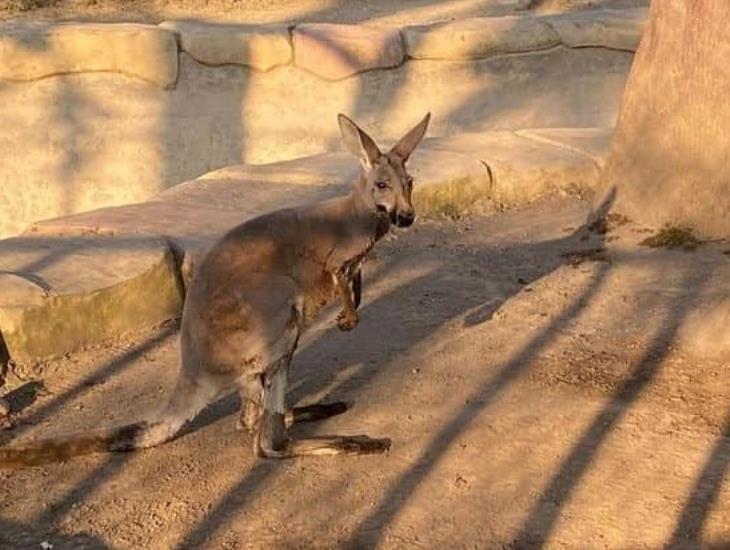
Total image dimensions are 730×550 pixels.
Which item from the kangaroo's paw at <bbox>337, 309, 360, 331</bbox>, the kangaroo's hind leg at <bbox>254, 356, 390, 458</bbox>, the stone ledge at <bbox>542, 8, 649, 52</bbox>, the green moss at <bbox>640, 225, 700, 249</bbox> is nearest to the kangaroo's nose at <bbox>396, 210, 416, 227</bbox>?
the kangaroo's paw at <bbox>337, 309, 360, 331</bbox>

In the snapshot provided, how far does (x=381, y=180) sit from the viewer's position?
4434 millimetres

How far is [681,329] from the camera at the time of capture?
16.9 ft

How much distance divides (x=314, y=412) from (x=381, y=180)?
2.73 feet

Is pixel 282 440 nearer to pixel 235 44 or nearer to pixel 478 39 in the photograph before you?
pixel 235 44

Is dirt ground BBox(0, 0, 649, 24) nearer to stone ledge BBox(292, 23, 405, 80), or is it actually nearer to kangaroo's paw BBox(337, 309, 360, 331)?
stone ledge BBox(292, 23, 405, 80)

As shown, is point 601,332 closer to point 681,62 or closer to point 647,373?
A: point 647,373

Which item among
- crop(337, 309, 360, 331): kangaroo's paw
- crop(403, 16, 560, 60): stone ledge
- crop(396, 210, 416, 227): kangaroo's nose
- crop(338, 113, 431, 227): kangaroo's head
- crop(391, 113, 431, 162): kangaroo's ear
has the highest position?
crop(391, 113, 431, 162): kangaroo's ear

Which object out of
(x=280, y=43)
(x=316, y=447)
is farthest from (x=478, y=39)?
(x=316, y=447)

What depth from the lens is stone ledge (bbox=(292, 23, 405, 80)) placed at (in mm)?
10250

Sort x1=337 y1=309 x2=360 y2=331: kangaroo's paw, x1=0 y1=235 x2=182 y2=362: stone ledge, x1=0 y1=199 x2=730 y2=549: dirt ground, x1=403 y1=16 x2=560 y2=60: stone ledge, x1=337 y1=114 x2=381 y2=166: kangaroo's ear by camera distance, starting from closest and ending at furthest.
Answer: x1=0 y1=199 x2=730 y2=549: dirt ground < x1=337 y1=309 x2=360 y2=331: kangaroo's paw < x1=337 y1=114 x2=381 y2=166: kangaroo's ear < x1=0 y1=235 x2=182 y2=362: stone ledge < x1=403 y1=16 x2=560 y2=60: stone ledge

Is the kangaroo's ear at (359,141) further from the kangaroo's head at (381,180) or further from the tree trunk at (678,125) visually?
the tree trunk at (678,125)

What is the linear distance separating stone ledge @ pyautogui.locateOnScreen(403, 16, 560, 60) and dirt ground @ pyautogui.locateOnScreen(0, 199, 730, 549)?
15.2 ft

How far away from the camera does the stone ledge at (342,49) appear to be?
10250 millimetres

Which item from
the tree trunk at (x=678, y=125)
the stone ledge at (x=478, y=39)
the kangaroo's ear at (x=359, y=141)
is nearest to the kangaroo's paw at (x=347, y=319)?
the kangaroo's ear at (x=359, y=141)
